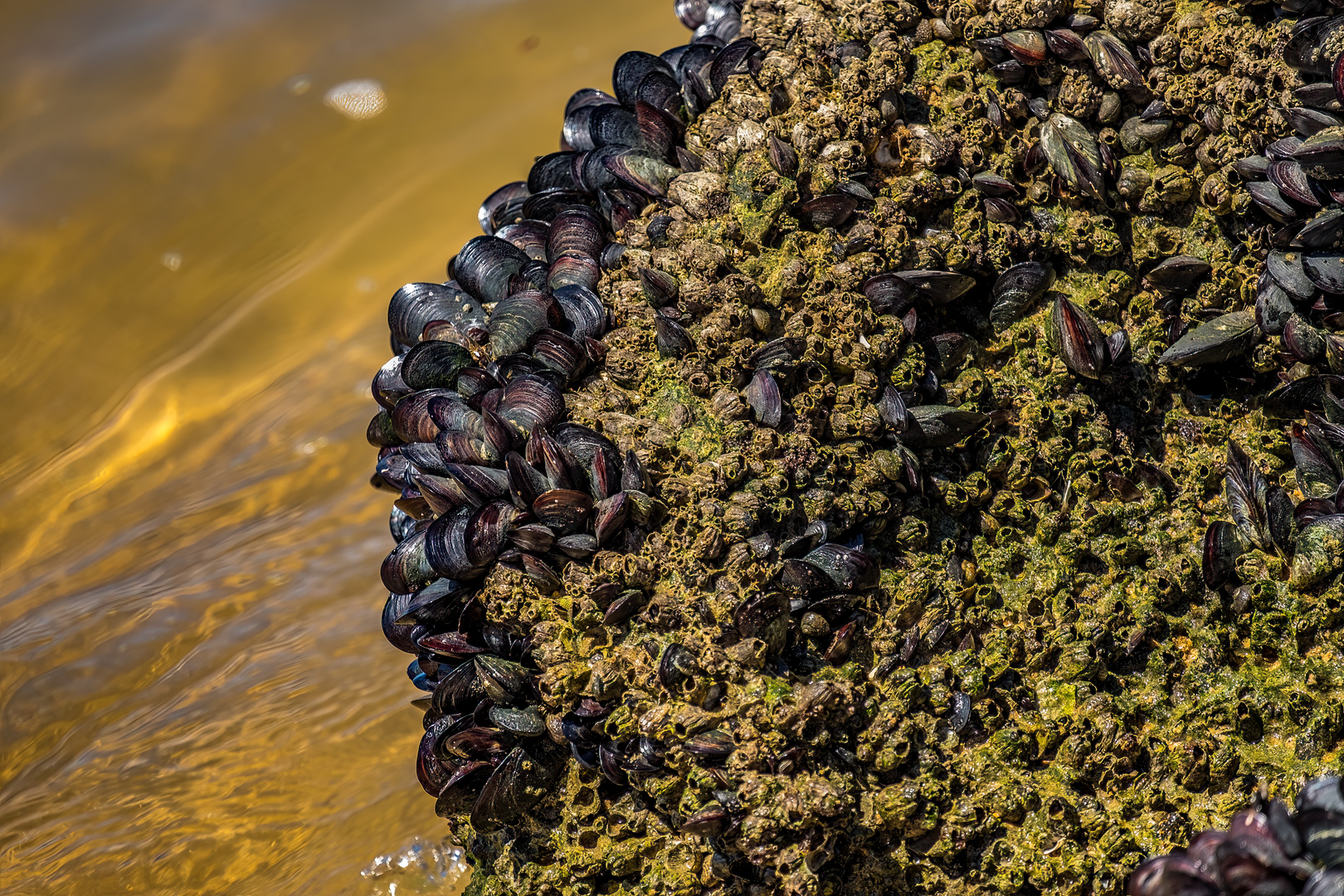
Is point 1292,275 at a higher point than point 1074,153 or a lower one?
lower

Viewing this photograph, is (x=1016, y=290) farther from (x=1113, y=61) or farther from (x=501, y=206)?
(x=501, y=206)

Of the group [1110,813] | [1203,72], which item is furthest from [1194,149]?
[1110,813]

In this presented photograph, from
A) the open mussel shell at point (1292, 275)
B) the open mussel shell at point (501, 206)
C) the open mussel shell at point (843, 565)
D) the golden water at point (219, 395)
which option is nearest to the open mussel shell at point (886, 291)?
the open mussel shell at point (843, 565)

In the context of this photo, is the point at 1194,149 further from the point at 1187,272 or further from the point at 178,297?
the point at 178,297

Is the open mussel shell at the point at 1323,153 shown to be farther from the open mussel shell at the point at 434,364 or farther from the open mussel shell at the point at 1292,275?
the open mussel shell at the point at 434,364

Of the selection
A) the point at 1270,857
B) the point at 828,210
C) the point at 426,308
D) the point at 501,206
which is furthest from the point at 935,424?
the point at 501,206

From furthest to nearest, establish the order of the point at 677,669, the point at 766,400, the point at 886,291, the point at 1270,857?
the point at 886,291, the point at 766,400, the point at 677,669, the point at 1270,857
